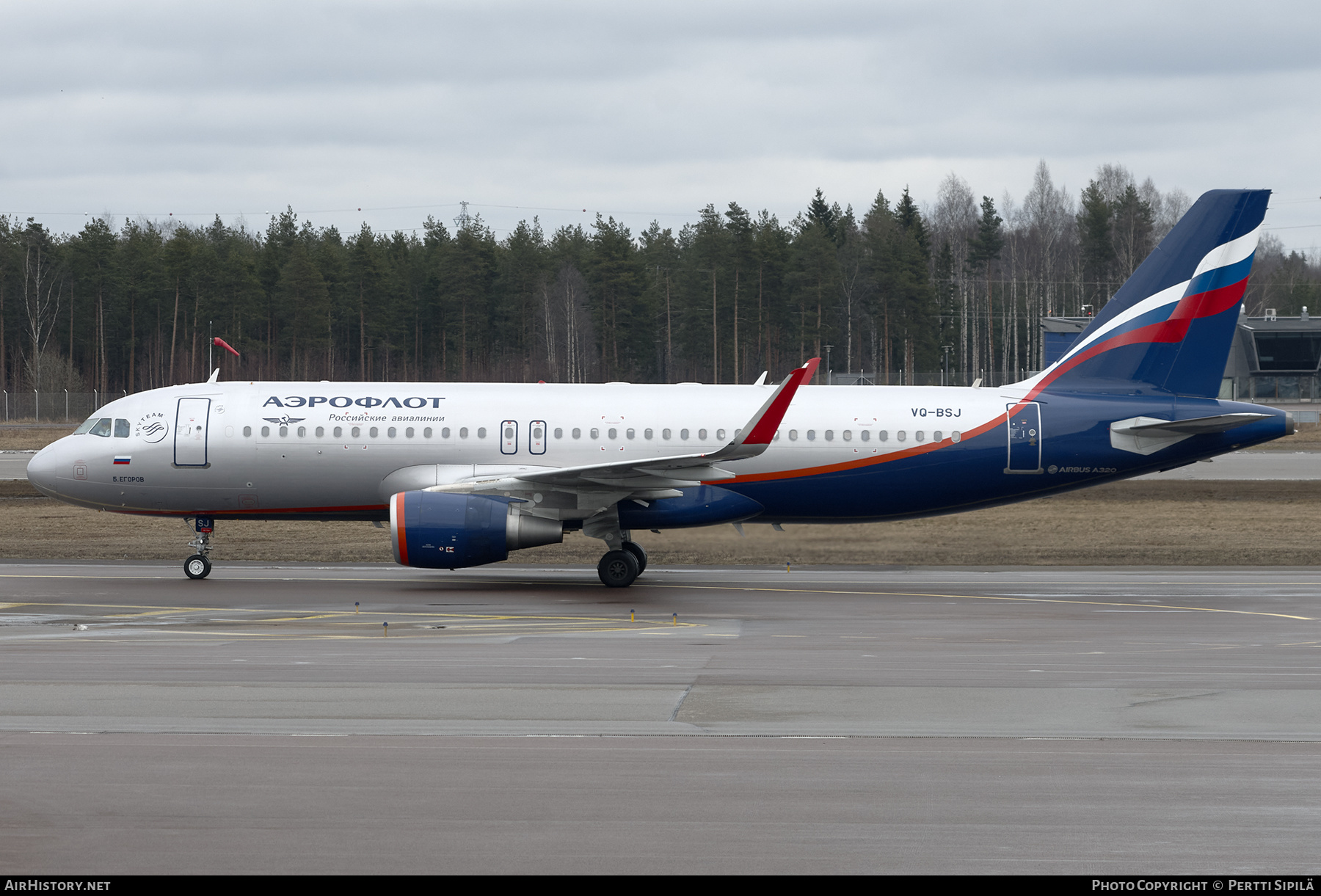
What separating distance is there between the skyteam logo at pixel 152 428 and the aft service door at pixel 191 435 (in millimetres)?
258

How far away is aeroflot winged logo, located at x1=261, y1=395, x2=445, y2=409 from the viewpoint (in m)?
24.4

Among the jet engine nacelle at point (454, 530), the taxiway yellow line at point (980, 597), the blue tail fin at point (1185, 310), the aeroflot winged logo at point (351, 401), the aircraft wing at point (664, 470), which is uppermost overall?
the blue tail fin at point (1185, 310)

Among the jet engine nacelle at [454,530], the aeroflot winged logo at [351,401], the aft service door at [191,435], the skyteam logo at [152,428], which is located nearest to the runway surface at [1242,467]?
the skyteam logo at [152,428]

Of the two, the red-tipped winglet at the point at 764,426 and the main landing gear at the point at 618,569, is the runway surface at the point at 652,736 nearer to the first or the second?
the main landing gear at the point at 618,569

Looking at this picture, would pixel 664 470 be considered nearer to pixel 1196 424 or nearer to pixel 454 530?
pixel 454 530

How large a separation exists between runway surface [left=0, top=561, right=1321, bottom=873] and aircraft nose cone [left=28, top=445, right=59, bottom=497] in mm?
3313

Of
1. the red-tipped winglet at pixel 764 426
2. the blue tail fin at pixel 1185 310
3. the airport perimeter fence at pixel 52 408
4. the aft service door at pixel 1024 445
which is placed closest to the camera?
the red-tipped winglet at pixel 764 426

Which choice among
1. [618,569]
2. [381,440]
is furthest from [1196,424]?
[381,440]

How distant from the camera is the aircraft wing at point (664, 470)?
22.2m

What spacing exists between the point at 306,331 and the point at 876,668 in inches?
3694

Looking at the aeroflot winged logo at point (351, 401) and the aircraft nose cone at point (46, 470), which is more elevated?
the aeroflot winged logo at point (351, 401)

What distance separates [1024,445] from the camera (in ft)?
81.1

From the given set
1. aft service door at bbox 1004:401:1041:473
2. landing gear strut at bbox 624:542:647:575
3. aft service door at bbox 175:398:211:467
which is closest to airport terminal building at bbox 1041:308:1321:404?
aft service door at bbox 1004:401:1041:473

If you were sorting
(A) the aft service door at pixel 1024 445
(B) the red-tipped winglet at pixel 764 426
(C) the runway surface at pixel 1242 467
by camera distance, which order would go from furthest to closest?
(C) the runway surface at pixel 1242 467, (A) the aft service door at pixel 1024 445, (B) the red-tipped winglet at pixel 764 426
